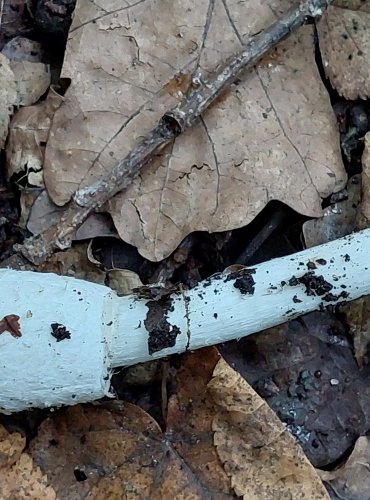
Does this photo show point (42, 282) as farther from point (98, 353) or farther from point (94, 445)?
point (94, 445)

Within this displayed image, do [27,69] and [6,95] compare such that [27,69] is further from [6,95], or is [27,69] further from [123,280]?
[123,280]

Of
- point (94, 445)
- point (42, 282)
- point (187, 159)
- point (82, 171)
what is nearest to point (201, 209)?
point (187, 159)

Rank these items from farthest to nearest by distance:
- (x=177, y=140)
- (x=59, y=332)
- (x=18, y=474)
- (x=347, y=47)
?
(x=347, y=47), (x=177, y=140), (x=18, y=474), (x=59, y=332)

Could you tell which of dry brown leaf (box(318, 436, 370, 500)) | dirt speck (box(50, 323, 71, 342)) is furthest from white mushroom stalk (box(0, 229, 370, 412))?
dry brown leaf (box(318, 436, 370, 500))

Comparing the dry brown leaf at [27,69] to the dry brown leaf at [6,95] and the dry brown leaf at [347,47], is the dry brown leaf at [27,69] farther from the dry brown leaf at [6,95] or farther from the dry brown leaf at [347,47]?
the dry brown leaf at [347,47]

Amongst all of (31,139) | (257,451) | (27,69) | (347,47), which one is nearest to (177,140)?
(31,139)
